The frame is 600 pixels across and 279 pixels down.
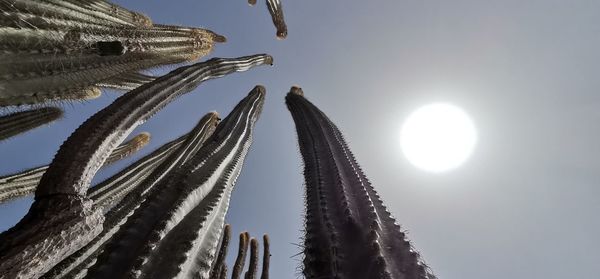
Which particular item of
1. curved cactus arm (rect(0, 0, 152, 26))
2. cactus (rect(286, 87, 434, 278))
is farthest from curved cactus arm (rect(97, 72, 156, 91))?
cactus (rect(286, 87, 434, 278))

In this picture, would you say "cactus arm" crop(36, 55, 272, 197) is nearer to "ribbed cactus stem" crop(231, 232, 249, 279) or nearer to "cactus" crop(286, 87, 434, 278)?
"cactus" crop(286, 87, 434, 278)

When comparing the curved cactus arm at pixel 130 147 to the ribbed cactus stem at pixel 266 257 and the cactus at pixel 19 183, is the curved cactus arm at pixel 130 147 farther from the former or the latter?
the ribbed cactus stem at pixel 266 257

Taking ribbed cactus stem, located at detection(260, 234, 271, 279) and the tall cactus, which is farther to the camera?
ribbed cactus stem, located at detection(260, 234, 271, 279)

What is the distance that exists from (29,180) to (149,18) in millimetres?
3816

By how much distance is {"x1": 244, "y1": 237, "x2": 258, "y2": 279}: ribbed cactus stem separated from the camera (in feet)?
20.8

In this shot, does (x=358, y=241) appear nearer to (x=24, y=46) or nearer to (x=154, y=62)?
(x=24, y=46)

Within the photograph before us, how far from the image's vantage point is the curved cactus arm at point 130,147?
7.80 m

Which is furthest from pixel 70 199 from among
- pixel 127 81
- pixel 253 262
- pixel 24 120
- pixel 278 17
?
pixel 278 17

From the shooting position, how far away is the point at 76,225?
2.84m

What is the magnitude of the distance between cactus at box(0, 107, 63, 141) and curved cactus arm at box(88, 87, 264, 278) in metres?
3.40

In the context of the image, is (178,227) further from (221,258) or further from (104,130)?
(221,258)

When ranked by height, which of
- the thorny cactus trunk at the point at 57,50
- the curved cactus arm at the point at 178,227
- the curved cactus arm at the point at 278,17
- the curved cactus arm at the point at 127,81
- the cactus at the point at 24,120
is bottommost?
the curved cactus arm at the point at 178,227

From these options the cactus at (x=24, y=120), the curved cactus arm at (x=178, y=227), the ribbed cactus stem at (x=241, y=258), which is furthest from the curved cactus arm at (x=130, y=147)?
the curved cactus arm at (x=178, y=227)

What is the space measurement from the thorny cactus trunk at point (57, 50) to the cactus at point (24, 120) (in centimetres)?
211
